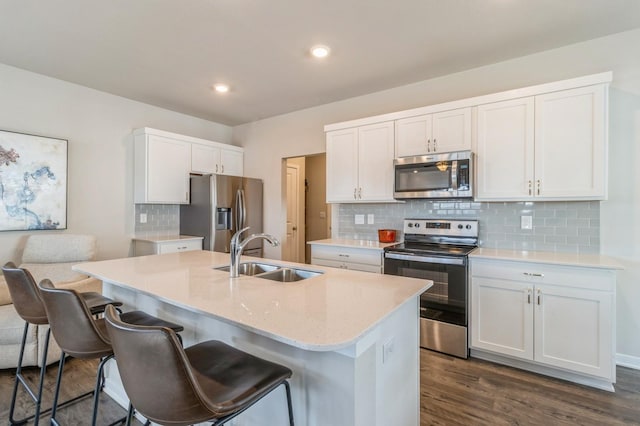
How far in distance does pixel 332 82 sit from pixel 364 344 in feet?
9.85

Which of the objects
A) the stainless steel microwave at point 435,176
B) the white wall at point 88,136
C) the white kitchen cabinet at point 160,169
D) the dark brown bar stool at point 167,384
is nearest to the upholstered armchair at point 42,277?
the white wall at point 88,136

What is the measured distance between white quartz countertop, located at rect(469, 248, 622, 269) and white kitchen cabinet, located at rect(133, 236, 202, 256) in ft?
10.6

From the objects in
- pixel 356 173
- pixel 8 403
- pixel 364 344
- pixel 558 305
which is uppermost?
pixel 356 173

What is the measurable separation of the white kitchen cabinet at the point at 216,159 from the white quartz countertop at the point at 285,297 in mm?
2493

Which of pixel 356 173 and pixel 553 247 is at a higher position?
pixel 356 173

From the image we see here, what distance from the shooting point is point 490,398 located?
2.16 metres

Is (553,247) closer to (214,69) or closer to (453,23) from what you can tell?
(453,23)

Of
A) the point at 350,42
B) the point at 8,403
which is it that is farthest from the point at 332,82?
the point at 8,403

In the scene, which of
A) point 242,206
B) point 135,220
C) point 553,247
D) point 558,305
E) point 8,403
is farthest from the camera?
point 242,206

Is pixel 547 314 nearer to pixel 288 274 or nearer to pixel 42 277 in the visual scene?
pixel 288 274

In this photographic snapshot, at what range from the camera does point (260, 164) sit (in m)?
4.99

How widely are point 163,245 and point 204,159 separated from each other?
1.37m

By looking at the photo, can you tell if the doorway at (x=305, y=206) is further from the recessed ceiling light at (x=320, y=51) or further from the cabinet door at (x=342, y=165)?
the recessed ceiling light at (x=320, y=51)

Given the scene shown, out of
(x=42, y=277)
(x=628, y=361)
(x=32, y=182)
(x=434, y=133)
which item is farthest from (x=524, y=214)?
A: (x=32, y=182)
